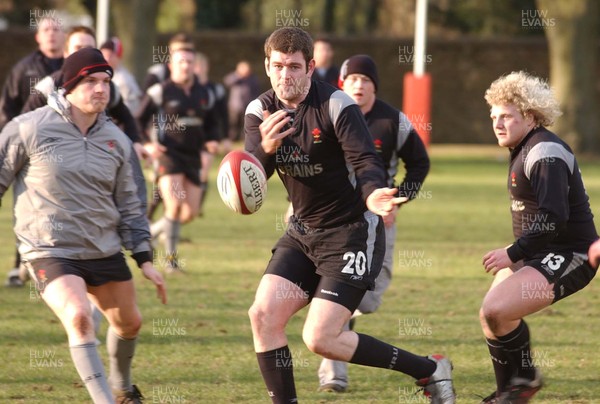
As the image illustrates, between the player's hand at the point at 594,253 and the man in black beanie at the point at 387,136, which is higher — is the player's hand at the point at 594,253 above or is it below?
below

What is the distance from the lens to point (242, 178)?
563cm

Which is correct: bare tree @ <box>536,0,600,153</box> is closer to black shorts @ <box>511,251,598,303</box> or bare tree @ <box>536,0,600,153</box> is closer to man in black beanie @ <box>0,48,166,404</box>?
black shorts @ <box>511,251,598,303</box>

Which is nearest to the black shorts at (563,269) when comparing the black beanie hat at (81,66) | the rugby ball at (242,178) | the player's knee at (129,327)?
the rugby ball at (242,178)

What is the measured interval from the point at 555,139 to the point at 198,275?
18.7ft

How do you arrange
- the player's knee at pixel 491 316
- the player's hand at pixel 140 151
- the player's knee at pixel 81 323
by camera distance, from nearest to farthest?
the player's knee at pixel 81 323, the player's knee at pixel 491 316, the player's hand at pixel 140 151

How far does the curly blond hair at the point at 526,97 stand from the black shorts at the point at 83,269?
Answer: 7.01ft

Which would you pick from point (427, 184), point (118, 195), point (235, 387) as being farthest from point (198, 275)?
point (427, 184)

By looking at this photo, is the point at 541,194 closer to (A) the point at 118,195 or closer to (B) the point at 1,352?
(A) the point at 118,195

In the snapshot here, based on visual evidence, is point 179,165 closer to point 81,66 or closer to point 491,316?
point 81,66

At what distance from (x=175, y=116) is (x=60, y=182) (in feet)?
20.3

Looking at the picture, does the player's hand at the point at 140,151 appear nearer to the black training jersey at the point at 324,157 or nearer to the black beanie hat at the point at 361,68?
the black beanie hat at the point at 361,68

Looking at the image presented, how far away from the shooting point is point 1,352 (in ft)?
25.6

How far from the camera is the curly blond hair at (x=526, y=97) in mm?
6055

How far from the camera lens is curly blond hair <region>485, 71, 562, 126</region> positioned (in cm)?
605
